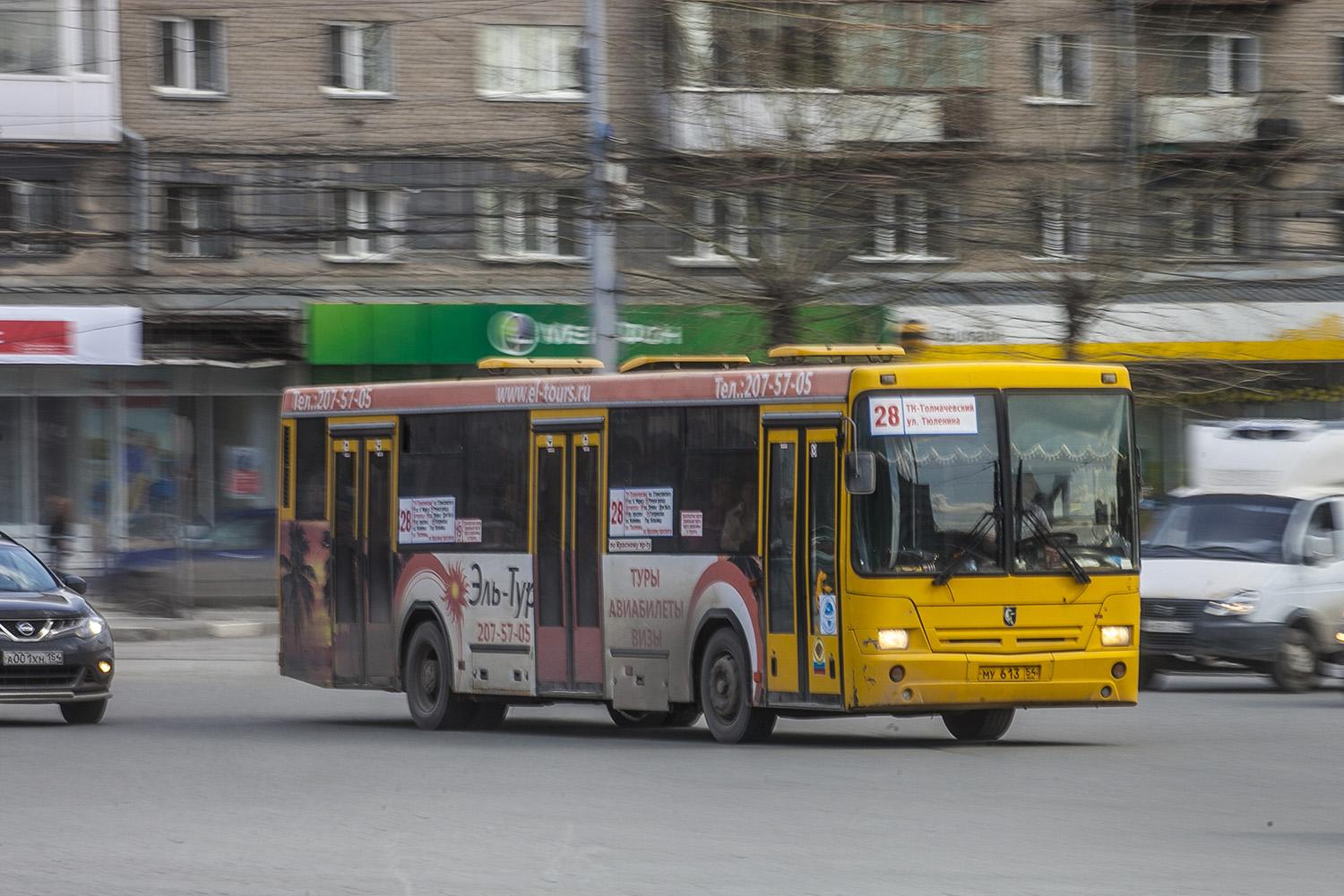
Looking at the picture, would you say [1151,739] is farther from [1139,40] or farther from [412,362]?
[1139,40]

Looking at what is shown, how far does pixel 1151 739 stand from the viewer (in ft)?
52.6

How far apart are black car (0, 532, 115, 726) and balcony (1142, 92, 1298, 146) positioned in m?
23.9

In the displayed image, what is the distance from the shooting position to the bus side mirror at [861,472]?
1445 cm

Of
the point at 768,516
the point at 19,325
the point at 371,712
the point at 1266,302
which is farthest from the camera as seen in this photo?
the point at 1266,302

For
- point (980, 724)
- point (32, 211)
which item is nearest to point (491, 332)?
point (32, 211)

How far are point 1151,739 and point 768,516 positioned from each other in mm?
3009

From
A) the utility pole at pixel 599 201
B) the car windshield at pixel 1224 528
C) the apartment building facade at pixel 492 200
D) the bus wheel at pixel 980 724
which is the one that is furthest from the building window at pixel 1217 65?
the bus wheel at pixel 980 724

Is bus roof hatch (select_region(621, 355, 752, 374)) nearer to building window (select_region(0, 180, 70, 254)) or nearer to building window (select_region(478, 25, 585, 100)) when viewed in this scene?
building window (select_region(0, 180, 70, 254))

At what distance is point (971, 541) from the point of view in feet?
48.7

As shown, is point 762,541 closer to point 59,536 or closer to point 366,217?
point 59,536

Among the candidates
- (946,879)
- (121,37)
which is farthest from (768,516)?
(121,37)

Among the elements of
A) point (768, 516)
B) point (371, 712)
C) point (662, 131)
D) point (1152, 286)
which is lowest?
point (371, 712)

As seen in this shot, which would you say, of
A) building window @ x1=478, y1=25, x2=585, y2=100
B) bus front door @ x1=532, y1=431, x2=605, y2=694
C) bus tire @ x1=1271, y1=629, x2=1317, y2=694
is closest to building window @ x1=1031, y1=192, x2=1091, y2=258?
building window @ x1=478, y1=25, x2=585, y2=100

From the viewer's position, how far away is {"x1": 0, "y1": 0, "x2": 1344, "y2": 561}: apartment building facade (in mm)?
36500
